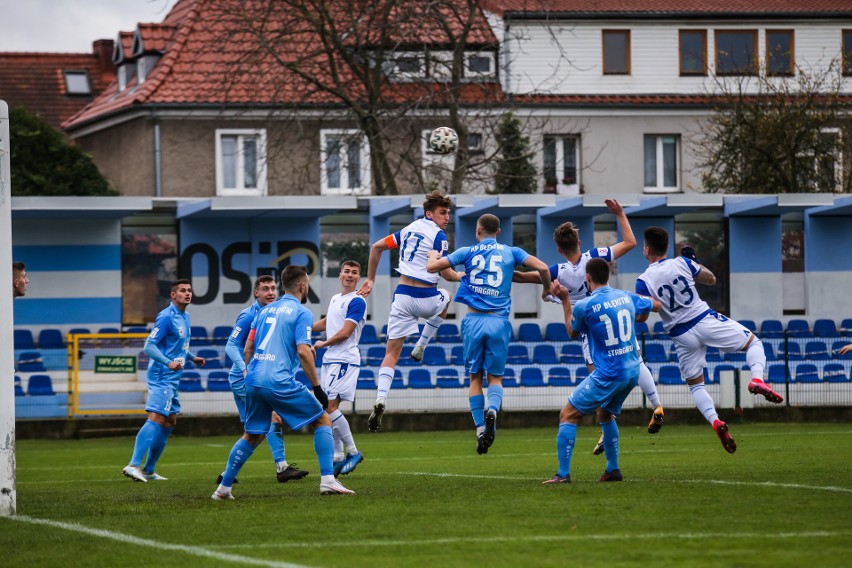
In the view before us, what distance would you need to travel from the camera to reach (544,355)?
1091 inches

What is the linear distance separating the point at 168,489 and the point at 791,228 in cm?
2104

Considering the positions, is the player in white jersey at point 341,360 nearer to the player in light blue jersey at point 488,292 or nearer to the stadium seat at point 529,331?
the player in light blue jersey at point 488,292

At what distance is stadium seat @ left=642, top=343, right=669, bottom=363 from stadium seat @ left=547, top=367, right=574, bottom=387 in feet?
5.59

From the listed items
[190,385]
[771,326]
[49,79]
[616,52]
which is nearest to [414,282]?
[190,385]

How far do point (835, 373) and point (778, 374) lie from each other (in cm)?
124

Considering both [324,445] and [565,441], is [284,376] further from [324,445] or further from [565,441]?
[565,441]

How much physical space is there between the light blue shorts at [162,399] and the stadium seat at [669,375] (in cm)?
1302

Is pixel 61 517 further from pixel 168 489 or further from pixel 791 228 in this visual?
pixel 791 228

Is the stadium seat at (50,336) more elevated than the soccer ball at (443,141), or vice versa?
the soccer ball at (443,141)

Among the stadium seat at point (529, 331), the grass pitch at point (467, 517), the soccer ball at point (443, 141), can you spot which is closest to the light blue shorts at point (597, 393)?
the grass pitch at point (467, 517)

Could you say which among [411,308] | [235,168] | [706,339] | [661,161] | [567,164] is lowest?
[706,339]

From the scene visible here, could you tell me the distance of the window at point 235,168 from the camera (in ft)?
140

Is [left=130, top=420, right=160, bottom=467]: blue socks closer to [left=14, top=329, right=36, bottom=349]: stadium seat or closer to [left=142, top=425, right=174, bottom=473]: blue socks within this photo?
[left=142, top=425, right=174, bottom=473]: blue socks

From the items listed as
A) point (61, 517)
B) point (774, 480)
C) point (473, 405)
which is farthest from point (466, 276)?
point (61, 517)
